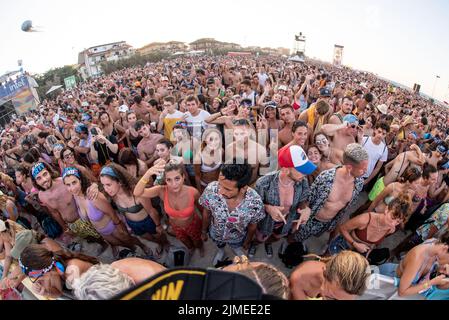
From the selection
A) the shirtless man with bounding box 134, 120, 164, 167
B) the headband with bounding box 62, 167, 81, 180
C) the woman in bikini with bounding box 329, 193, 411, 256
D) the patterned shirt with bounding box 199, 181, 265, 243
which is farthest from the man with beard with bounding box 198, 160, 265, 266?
the shirtless man with bounding box 134, 120, 164, 167

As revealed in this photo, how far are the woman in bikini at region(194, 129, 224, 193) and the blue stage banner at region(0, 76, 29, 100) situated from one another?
27.1 metres

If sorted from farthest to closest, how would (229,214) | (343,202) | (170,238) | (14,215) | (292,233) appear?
(170,238)
(14,215)
(292,233)
(343,202)
(229,214)

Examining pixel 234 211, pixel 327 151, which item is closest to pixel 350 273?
pixel 234 211

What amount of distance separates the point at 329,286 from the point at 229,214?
1.12m

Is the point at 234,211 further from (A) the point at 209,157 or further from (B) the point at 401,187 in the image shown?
(B) the point at 401,187

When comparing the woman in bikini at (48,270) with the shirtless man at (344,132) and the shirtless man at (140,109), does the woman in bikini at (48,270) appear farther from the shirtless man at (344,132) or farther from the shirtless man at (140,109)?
the shirtless man at (140,109)

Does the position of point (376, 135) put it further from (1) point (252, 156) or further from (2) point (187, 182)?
(2) point (187, 182)

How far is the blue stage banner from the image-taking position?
810 inches

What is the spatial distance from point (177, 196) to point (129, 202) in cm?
60

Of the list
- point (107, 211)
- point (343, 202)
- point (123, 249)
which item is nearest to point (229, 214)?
point (343, 202)

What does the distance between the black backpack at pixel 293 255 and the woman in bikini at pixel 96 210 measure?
7.02 feet

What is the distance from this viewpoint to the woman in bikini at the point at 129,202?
8.24 ft

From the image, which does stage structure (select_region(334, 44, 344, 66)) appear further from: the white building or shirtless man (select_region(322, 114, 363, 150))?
shirtless man (select_region(322, 114, 363, 150))
